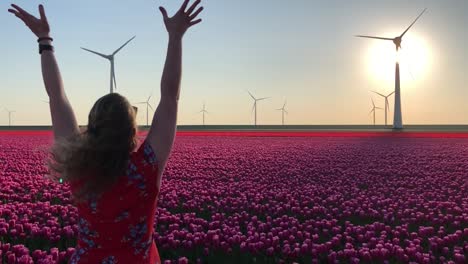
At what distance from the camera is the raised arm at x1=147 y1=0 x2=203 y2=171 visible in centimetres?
340

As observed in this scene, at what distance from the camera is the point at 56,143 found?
3.39 meters

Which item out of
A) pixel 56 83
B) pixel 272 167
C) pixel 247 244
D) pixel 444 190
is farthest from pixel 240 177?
pixel 56 83

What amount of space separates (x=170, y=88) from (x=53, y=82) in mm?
908

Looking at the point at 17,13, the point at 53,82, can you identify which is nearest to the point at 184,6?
the point at 53,82

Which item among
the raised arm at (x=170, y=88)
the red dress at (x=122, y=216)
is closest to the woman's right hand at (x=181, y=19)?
the raised arm at (x=170, y=88)

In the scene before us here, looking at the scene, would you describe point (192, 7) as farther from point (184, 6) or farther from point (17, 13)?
point (17, 13)

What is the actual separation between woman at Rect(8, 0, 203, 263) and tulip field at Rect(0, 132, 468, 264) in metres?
0.34

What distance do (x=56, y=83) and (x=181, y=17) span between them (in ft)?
3.32

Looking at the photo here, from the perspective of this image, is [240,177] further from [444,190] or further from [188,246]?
[188,246]

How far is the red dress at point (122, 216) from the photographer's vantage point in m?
3.31

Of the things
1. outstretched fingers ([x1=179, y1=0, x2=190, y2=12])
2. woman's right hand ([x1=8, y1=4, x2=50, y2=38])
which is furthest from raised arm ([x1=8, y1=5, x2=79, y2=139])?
outstretched fingers ([x1=179, y1=0, x2=190, y2=12])

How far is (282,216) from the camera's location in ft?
33.0

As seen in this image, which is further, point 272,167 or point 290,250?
point 272,167

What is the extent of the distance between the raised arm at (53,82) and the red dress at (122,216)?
45 cm
